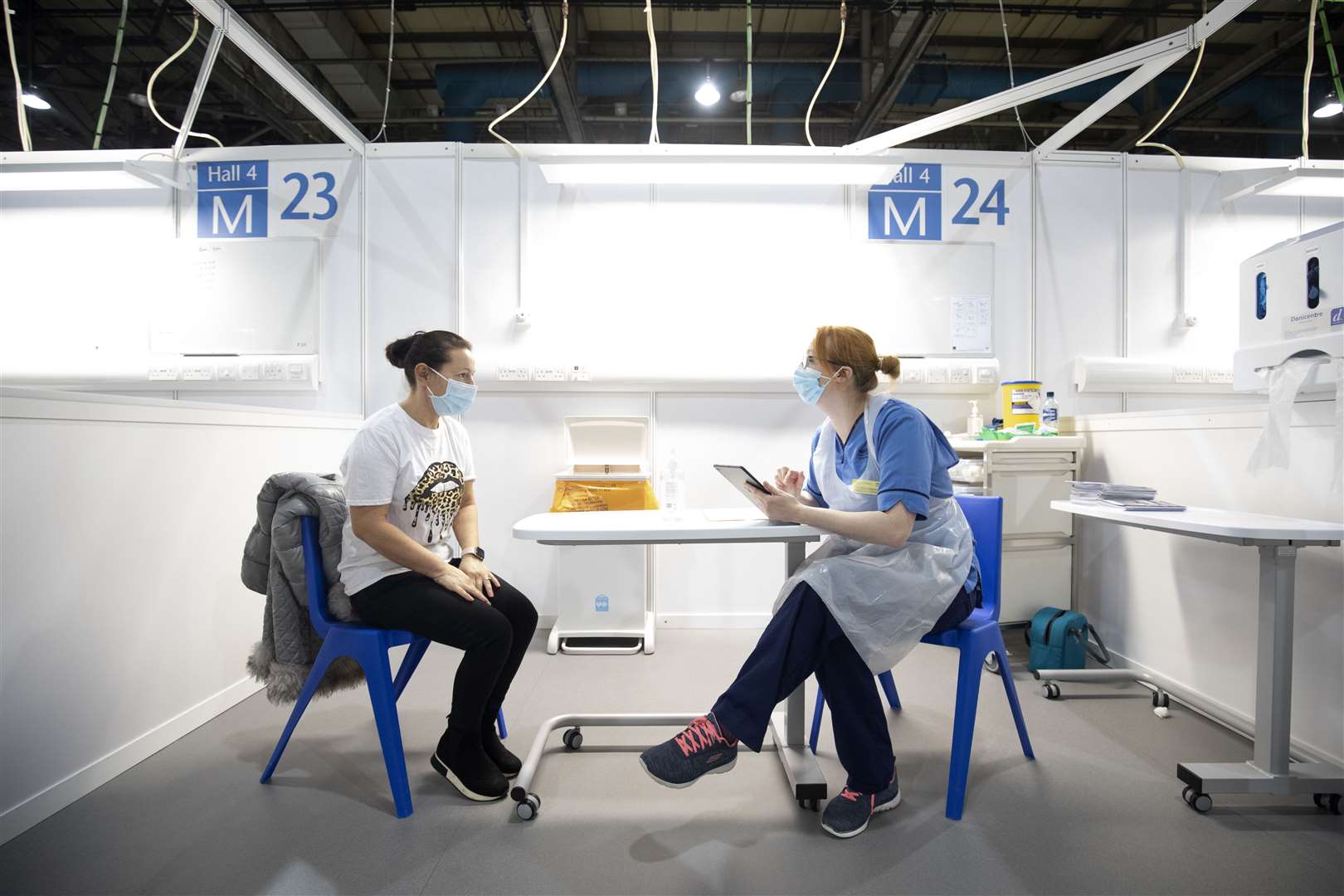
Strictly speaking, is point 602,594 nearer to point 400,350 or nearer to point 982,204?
point 400,350

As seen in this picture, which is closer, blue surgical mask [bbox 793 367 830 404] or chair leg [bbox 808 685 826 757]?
blue surgical mask [bbox 793 367 830 404]

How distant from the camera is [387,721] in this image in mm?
1569

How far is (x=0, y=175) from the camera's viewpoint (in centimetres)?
310

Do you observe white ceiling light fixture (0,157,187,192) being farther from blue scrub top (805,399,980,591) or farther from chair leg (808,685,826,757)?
chair leg (808,685,826,757)

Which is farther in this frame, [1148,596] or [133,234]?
[133,234]

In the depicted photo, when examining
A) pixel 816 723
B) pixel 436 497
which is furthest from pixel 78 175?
pixel 816 723

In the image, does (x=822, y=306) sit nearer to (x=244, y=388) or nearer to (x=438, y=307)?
(x=438, y=307)

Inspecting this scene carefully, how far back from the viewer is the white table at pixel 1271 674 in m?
1.54

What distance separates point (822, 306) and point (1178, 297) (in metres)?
2.15

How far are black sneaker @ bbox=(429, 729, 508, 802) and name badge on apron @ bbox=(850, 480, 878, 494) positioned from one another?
4.22 ft

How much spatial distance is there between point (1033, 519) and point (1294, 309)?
1.40 metres

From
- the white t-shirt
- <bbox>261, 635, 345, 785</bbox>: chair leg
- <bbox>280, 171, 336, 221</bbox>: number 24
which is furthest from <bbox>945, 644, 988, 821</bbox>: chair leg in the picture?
<bbox>280, 171, 336, 221</bbox>: number 24

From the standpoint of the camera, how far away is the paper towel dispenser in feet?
5.58

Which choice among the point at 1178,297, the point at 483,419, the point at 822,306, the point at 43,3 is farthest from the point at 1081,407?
the point at 43,3
